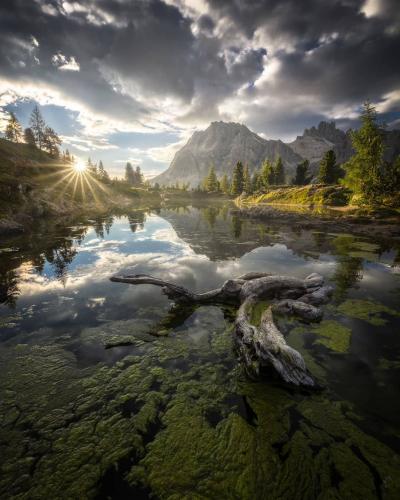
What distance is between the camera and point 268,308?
1111 cm

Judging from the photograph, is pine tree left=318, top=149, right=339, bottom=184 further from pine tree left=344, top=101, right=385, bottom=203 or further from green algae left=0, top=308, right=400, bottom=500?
green algae left=0, top=308, right=400, bottom=500

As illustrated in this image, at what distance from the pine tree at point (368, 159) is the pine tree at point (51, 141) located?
14275 centimetres

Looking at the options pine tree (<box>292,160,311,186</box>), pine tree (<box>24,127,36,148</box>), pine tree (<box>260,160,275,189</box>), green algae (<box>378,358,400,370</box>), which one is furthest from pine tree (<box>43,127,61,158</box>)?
green algae (<box>378,358,400,370</box>)

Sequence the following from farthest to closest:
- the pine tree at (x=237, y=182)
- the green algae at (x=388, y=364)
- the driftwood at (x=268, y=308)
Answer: the pine tree at (x=237, y=182) → the green algae at (x=388, y=364) → the driftwood at (x=268, y=308)

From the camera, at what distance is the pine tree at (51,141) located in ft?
416

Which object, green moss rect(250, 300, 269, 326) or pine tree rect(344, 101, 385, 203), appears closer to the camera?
green moss rect(250, 300, 269, 326)

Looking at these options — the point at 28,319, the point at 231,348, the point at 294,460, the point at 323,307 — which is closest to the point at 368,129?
the point at 323,307

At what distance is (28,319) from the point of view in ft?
38.6

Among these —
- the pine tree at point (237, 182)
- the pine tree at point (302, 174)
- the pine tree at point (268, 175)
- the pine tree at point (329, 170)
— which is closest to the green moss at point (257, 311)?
the pine tree at point (329, 170)

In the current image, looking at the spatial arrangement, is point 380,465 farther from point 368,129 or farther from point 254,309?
point 368,129

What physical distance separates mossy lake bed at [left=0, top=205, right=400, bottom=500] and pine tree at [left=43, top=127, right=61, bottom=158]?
477ft

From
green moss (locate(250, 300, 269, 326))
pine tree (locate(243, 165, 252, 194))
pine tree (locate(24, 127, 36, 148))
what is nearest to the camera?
green moss (locate(250, 300, 269, 326))

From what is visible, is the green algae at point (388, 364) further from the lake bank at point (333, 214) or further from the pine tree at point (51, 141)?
the pine tree at point (51, 141)

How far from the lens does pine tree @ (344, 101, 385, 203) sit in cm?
3878
